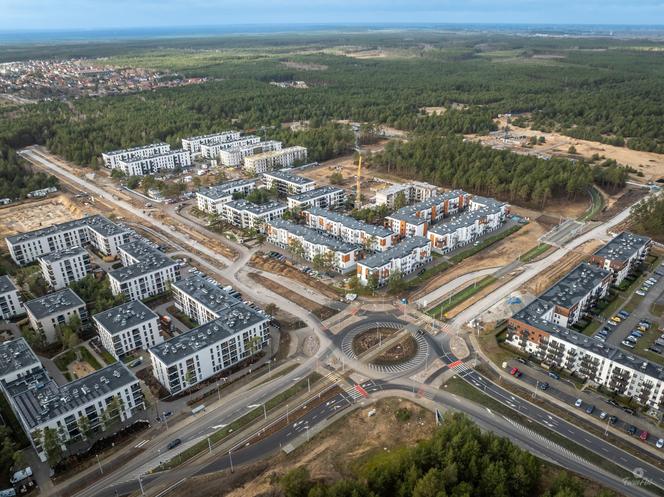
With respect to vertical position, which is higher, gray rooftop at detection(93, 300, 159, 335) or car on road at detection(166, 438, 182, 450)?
gray rooftop at detection(93, 300, 159, 335)

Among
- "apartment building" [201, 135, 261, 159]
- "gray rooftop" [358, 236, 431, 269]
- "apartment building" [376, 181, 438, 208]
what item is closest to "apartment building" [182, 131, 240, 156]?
"apartment building" [201, 135, 261, 159]

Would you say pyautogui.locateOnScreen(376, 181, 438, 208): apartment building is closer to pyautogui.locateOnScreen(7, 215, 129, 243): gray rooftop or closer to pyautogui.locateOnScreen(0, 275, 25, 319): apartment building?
pyautogui.locateOnScreen(7, 215, 129, 243): gray rooftop

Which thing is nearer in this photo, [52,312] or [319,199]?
[52,312]

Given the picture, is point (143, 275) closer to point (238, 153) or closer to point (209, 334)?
point (209, 334)

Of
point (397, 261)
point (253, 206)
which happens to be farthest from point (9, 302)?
point (397, 261)

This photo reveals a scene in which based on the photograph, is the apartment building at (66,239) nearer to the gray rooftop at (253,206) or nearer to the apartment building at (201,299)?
the gray rooftop at (253,206)

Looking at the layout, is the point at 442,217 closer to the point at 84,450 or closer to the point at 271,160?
the point at 271,160

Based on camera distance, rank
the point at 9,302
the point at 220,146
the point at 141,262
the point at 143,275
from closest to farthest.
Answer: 1. the point at 9,302
2. the point at 143,275
3. the point at 141,262
4. the point at 220,146
